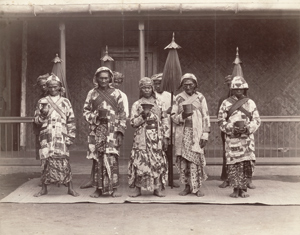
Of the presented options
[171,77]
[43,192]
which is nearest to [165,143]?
[171,77]

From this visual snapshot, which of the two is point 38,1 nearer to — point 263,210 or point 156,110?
point 156,110

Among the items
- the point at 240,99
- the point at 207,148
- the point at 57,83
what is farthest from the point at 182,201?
the point at 207,148

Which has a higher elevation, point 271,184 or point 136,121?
point 136,121

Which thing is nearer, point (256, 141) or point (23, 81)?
point (256, 141)

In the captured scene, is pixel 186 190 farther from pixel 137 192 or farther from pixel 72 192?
pixel 72 192

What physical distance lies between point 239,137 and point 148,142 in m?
1.43

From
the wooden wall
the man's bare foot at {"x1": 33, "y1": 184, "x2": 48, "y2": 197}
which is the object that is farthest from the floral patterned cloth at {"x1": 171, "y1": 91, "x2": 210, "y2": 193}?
the wooden wall

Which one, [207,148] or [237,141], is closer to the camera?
[237,141]

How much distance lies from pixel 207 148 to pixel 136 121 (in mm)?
4556

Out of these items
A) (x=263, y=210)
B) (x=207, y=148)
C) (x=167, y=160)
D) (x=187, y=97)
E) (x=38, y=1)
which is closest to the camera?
(x=263, y=210)

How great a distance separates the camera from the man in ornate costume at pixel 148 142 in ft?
27.7

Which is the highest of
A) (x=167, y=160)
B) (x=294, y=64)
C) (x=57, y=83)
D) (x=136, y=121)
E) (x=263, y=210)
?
(x=294, y=64)

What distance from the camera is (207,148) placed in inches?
496

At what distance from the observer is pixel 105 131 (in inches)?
332
